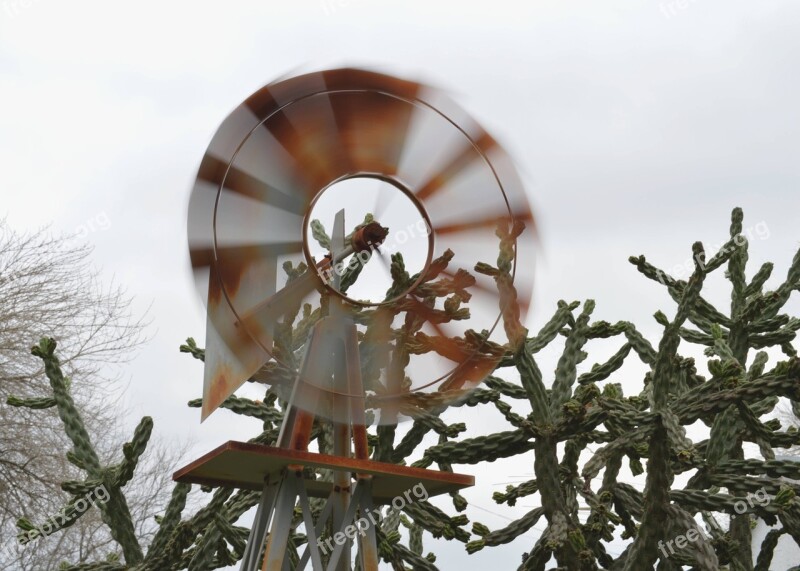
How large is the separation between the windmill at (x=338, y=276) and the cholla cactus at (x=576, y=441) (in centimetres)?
6

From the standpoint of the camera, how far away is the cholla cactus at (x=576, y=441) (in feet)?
18.0

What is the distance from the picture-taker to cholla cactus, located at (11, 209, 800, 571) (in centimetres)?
548

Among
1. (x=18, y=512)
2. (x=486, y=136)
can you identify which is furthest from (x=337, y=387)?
(x=18, y=512)

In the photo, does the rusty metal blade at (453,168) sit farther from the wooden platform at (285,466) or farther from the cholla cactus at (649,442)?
the wooden platform at (285,466)

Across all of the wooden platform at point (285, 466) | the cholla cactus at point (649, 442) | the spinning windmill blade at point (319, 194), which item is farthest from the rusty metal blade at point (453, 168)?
the wooden platform at point (285, 466)

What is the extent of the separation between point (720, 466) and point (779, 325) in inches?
61.9

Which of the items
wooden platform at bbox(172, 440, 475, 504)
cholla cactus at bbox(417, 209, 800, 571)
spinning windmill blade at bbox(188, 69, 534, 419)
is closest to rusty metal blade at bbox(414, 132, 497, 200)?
spinning windmill blade at bbox(188, 69, 534, 419)

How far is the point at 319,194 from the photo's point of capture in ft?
15.5

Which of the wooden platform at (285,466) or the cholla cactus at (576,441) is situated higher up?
the cholla cactus at (576,441)

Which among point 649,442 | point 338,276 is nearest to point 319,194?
point 338,276

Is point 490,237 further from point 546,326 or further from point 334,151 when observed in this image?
point 546,326

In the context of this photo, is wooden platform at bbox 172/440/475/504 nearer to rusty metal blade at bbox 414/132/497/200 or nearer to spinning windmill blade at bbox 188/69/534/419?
spinning windmill blade at bbox 188/69/534/419

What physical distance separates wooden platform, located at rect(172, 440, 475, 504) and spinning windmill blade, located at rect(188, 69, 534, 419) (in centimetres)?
30

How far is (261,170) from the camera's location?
179 inches
